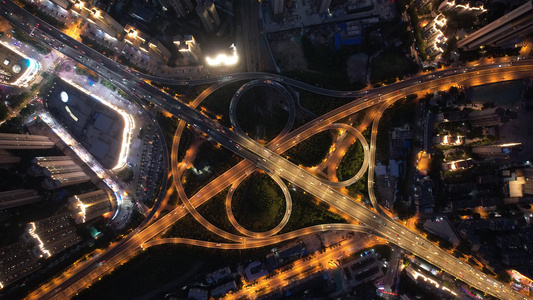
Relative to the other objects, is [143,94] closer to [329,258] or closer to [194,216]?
[194,216]

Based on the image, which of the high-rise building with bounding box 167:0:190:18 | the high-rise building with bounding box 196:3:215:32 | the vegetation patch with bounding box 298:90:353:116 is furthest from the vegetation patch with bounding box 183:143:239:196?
the high-rise building with bounding box 167:0:190:18

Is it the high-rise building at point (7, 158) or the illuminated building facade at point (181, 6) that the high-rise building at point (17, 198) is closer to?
the high-rise building at point (7, 158)

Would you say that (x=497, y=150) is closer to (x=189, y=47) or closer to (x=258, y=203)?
(x=258, y=203)

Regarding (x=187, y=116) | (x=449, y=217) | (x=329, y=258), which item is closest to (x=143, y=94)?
(x=187, y=116)

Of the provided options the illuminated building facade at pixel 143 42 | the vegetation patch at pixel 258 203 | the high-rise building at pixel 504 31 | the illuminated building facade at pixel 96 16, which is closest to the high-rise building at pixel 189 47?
the illuminated building facade at pixel 143 42

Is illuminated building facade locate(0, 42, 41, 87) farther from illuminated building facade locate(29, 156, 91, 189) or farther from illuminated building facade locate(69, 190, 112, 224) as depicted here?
illuminated building facade locate(69, 190, 112, 224)
